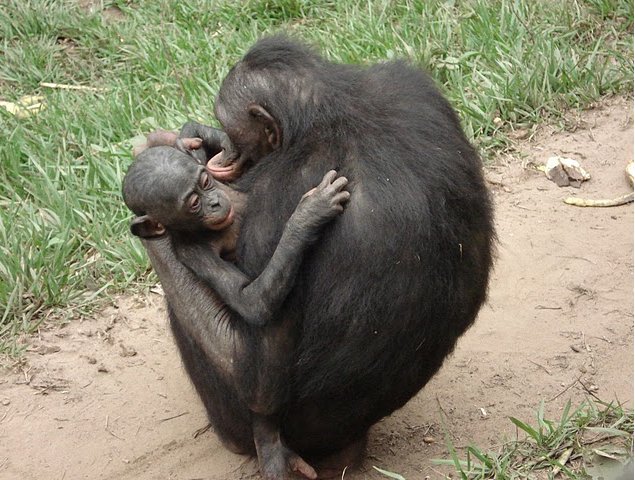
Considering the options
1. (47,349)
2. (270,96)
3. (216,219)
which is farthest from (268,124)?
(47,349)

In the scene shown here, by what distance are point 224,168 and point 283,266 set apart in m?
0.80

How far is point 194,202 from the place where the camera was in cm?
426

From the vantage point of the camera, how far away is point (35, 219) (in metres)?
6.78

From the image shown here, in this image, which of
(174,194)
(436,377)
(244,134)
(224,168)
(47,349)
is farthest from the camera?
(47,349)

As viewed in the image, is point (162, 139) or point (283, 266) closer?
point (283, 266)

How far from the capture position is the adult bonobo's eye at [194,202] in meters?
4.25

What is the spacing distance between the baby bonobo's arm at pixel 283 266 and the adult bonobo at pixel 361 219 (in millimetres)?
87

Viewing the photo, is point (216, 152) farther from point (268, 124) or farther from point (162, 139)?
point (268, 124)

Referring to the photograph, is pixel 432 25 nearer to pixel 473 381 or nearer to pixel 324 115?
pixel 473 381

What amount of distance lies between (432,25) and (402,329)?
14.7ft

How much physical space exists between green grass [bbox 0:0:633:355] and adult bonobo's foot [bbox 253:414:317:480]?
6.65ft

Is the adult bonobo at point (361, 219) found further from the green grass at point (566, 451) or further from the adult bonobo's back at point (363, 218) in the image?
the green grass at point (566, 451)

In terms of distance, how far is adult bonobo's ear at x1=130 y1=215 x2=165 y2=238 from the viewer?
438cm

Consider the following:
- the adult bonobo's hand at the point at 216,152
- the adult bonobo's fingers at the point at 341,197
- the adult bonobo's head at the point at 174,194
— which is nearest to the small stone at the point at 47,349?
the adult bonobo's hand at the point at 216,152
